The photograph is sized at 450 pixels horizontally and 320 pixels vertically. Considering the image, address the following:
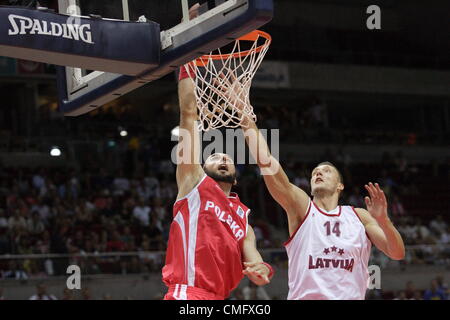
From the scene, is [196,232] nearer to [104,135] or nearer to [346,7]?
[104,135]

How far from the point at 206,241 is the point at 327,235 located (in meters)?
0.72

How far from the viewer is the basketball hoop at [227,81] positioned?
17.8ft

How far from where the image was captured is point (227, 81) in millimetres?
5484

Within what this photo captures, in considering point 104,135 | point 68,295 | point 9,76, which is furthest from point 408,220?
point 9,76

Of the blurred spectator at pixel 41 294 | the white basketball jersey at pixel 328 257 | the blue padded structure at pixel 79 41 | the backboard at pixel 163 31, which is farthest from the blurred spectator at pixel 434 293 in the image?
the blue padded structure at pixel 79 41

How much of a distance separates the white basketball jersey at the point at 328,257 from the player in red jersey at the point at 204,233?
0.20 m

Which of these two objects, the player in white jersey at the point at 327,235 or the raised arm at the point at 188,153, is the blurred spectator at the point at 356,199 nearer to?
the player in white jersey at the point at 327,235

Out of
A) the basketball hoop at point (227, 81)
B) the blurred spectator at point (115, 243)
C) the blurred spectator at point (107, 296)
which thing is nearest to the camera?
the basketball hoop at point (227, 81)

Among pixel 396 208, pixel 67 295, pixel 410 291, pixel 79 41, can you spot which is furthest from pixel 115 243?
pixel 79 41

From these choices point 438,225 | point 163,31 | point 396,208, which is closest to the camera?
point 163,31

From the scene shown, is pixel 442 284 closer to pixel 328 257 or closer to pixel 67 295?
pixel 67 295

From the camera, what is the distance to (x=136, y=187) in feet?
50.8
